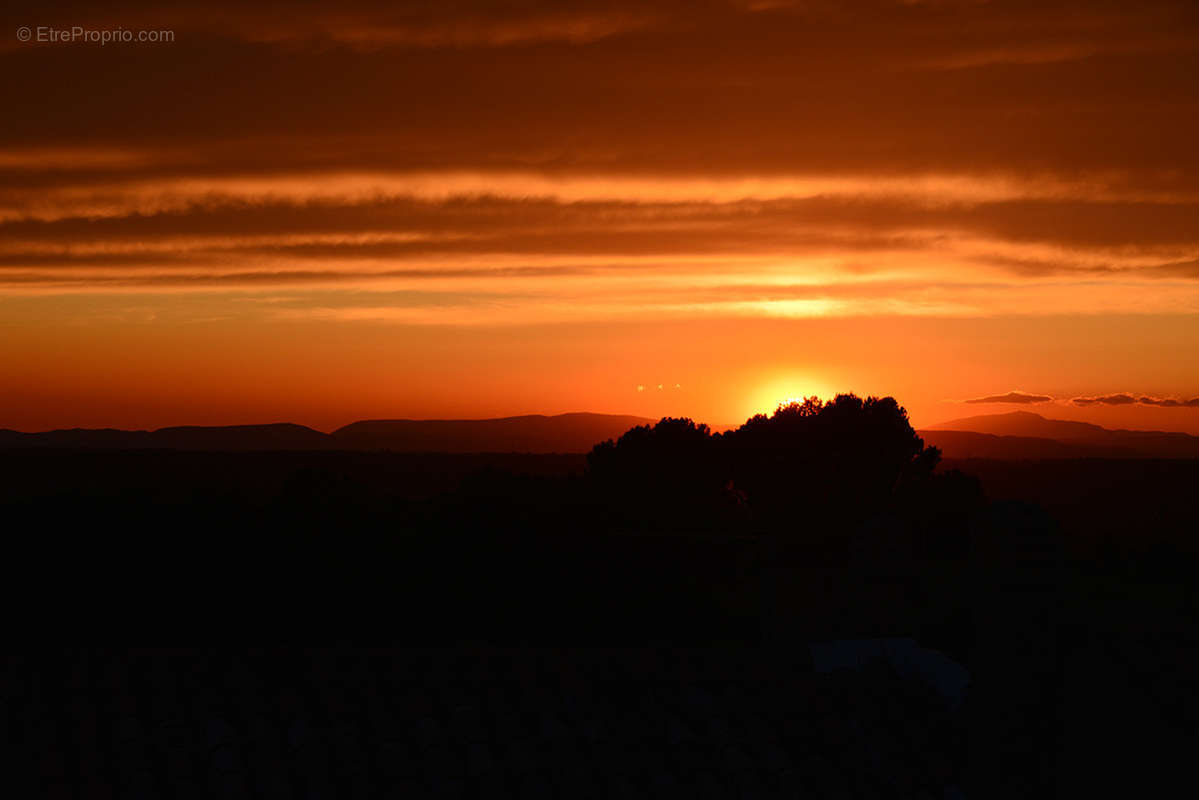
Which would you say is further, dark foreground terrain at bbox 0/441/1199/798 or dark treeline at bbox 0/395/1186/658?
dark treeline at bbox 0/395/1186/658

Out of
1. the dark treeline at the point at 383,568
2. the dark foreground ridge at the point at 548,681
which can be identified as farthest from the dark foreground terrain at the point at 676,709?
the dark treeline at the point at 383,568

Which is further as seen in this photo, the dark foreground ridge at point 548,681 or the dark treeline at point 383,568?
the dark treeline at point 383,568

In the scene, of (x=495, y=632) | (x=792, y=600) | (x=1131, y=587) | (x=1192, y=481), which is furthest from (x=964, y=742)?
(x=1192, y=481)

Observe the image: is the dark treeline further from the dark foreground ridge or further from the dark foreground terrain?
the dark foreground terrain

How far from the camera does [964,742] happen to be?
773 centimetres

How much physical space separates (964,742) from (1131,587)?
3438cm

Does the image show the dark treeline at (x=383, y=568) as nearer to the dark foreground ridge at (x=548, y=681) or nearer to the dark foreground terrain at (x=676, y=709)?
the dark foreground ridge at (x=548, y=681)

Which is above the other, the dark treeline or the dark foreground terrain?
the dark foreground terrain

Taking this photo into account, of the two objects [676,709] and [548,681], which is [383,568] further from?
[676,709]

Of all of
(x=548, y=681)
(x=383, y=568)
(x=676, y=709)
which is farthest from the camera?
(x=383, y=568)

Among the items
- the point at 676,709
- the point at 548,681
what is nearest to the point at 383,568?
the point at 548,681

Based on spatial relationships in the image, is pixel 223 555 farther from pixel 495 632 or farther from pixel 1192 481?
pixel 1192 481

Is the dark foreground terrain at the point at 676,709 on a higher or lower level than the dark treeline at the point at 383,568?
higher

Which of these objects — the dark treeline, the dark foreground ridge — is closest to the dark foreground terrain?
the dark foreground ridge
